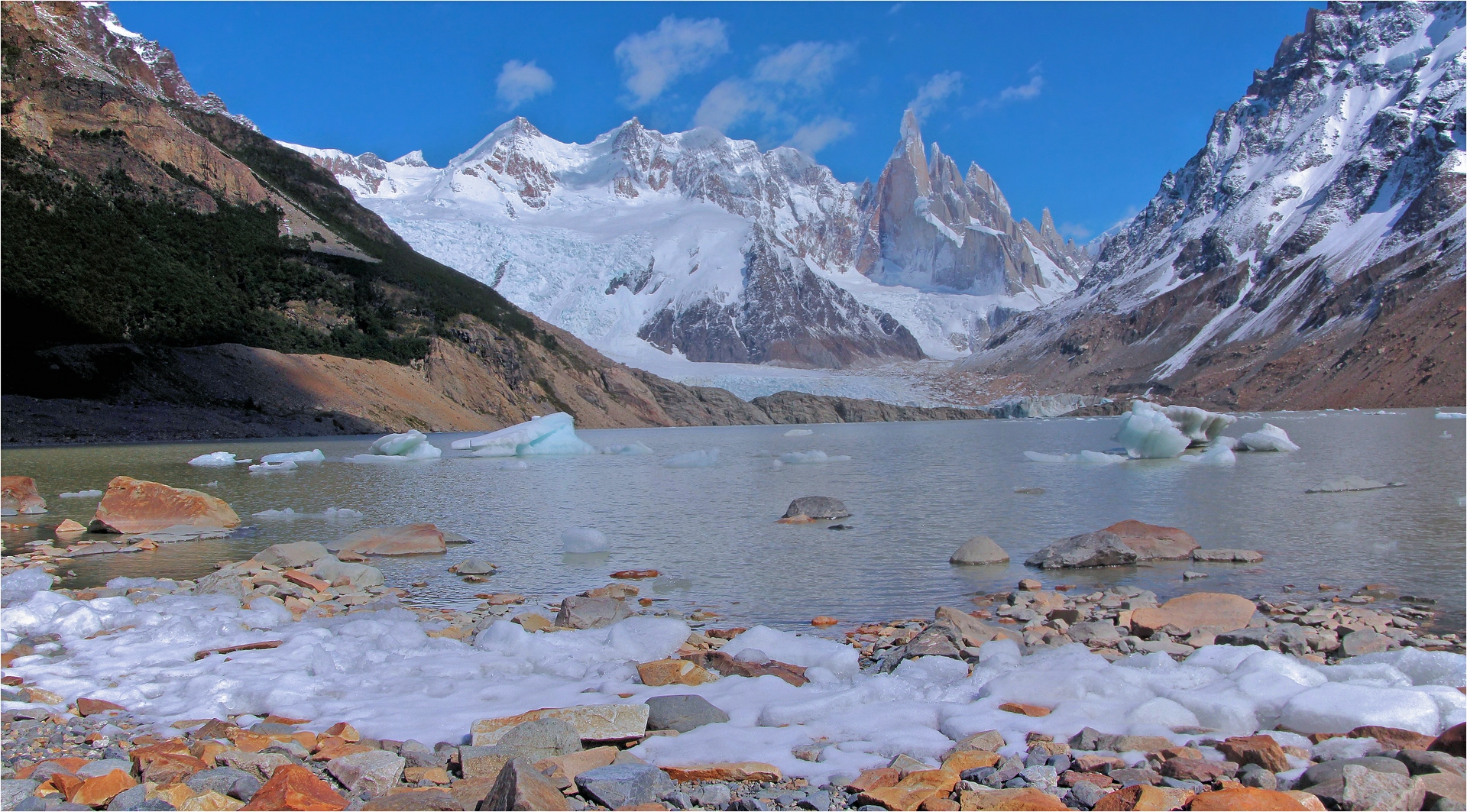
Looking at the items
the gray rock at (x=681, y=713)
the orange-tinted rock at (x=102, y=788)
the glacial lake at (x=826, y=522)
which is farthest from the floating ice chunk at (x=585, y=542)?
the orange-tinted rock at (x=102, y=788)

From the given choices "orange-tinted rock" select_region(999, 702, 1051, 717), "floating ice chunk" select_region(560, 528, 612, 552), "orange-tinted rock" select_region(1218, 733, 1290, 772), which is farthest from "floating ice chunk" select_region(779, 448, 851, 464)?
"orange-tinted rock" select_region(1218, 733, 1290, 772)

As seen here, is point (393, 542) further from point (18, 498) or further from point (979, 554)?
point (18, 498)

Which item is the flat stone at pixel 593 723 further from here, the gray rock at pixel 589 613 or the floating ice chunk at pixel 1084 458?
the floating ice chunk at pixel 1084 458

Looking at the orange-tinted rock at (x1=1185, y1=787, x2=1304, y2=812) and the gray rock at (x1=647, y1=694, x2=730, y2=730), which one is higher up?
the orange-tinted rock at (x1=1185, y1=787, x2=1304, y2=812)

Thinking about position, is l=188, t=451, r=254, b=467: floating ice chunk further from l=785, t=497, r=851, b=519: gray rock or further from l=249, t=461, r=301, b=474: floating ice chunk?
l=785, t=497, r=851, b=519: gray rock

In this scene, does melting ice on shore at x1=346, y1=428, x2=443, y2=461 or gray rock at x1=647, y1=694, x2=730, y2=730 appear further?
melting ice on shore at x1=346, y1=428, x2=443, y2=461

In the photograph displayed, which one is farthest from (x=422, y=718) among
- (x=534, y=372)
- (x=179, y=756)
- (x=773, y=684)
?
(x=534, y=372)
